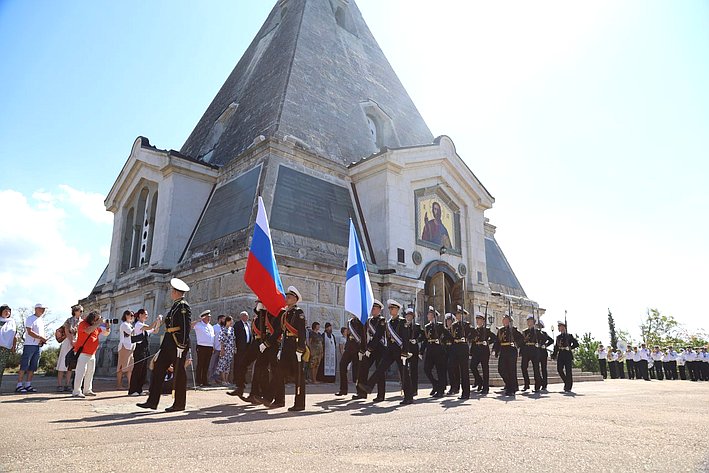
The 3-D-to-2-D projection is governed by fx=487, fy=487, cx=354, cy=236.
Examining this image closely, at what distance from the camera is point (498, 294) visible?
2164 centimetres

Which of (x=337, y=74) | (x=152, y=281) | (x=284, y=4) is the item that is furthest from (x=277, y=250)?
(x=284, y=4)

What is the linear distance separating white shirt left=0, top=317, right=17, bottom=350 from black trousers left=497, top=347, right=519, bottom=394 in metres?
9.74

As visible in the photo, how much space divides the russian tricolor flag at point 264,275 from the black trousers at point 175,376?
1.42 m

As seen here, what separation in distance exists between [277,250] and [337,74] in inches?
456

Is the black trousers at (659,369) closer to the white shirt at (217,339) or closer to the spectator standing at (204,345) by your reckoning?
the white shirt at (217,339)

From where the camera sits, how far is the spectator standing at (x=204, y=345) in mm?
10633

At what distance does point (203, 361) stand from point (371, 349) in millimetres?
4218

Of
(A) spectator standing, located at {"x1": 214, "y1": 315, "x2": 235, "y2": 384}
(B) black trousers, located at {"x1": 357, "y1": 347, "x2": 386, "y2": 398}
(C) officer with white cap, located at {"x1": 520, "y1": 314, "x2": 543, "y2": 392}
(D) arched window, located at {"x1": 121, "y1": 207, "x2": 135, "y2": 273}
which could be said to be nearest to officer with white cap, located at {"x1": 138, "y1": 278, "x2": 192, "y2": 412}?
(B) black trousers, located at {"x1": 357, "y1": 347, "x2": 386, "y2": 398}

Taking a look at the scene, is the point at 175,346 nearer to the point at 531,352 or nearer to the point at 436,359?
the point at 436,359

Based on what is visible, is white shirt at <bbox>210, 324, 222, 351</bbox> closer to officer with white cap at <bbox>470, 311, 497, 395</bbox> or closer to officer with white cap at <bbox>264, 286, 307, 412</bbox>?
officer with white cap at <bbox>264, 286, 307, 412</bbox>

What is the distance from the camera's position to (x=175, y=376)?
6.67m

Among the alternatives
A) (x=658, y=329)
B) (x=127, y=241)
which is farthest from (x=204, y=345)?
(x=658, y=329)

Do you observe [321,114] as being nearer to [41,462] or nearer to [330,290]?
[330,290]

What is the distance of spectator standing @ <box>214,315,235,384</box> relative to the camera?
38.1 ft
